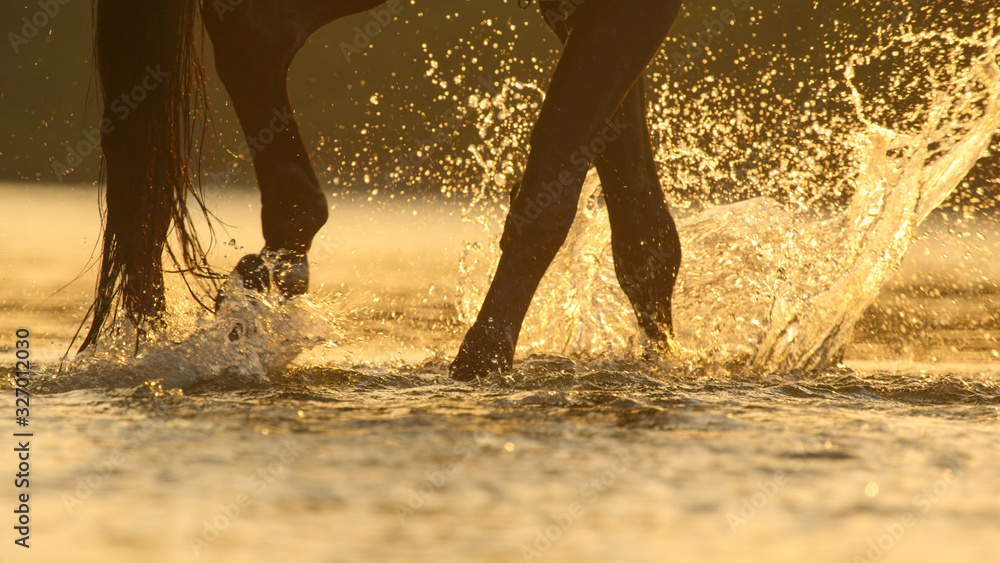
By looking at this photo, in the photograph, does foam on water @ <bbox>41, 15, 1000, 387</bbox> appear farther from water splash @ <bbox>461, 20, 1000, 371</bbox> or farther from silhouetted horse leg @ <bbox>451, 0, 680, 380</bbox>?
silhouetted horse leg @ <bbox>451, 0, 680, 380</bbox>

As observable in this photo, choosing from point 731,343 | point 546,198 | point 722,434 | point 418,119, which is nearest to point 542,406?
point 722,434

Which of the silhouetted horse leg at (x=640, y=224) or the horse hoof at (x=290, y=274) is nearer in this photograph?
the horse hoof at (x=290, y=274)

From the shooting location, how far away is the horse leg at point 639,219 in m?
2.78

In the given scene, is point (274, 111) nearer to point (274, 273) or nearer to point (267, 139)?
point (267, 139)

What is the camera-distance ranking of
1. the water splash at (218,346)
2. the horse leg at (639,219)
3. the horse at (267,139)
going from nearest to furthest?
1. the water splash at (218,346)
2. the horse at (267,139)
3. the horse leg at (639,219)

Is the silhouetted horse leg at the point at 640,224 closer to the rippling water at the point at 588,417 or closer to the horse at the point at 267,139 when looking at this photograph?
the rippling water at the point at 588,417

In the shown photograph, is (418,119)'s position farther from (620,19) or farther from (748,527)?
(748,527)

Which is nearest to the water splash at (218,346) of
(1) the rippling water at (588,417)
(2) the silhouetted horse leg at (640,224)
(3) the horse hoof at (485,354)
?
→ (1) the rippling water at (588,417)

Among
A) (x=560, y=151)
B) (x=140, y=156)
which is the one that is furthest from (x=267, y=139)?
(x=560, y=151)

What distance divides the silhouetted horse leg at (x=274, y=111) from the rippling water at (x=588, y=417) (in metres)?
0.10

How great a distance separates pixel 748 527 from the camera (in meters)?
1.26

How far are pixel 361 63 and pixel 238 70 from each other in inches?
446

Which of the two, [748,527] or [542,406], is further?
[542,406]

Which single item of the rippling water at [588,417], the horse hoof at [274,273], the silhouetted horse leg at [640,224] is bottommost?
the rippling water at [588,417]
